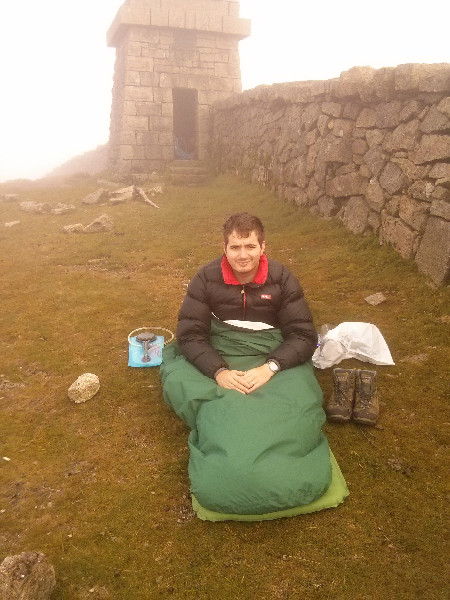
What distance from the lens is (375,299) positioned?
17.4ft

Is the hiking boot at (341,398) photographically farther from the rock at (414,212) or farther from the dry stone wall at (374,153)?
the rock at (414,212)

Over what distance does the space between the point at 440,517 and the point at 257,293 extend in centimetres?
180

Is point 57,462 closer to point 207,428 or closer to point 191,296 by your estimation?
point 207,428

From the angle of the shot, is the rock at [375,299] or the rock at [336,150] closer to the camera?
the rock at [375,299]

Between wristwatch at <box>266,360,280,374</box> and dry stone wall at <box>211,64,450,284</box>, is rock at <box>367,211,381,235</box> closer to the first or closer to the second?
dry stone wall at <box>211,64,450,284</box>

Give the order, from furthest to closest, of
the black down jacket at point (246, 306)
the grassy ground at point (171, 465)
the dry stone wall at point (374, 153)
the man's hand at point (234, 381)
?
the dry stone wall at point (374, 153) → the black down jacket at point (246, 306) → the man's hand at point (234, 381) → the grassy ground at point (171, 465)

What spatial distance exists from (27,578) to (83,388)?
1.88 metres

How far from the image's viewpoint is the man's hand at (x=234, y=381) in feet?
10.0

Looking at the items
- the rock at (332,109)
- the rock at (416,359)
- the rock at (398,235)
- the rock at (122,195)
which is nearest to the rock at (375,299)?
the rock at (398,235)

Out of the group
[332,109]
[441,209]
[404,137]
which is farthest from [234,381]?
[332,109]

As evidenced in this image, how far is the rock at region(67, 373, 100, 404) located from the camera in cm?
379

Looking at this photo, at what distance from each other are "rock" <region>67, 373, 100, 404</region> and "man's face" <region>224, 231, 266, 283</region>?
5.19 ft

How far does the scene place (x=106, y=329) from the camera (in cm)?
511

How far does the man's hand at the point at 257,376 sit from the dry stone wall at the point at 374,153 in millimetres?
2863
